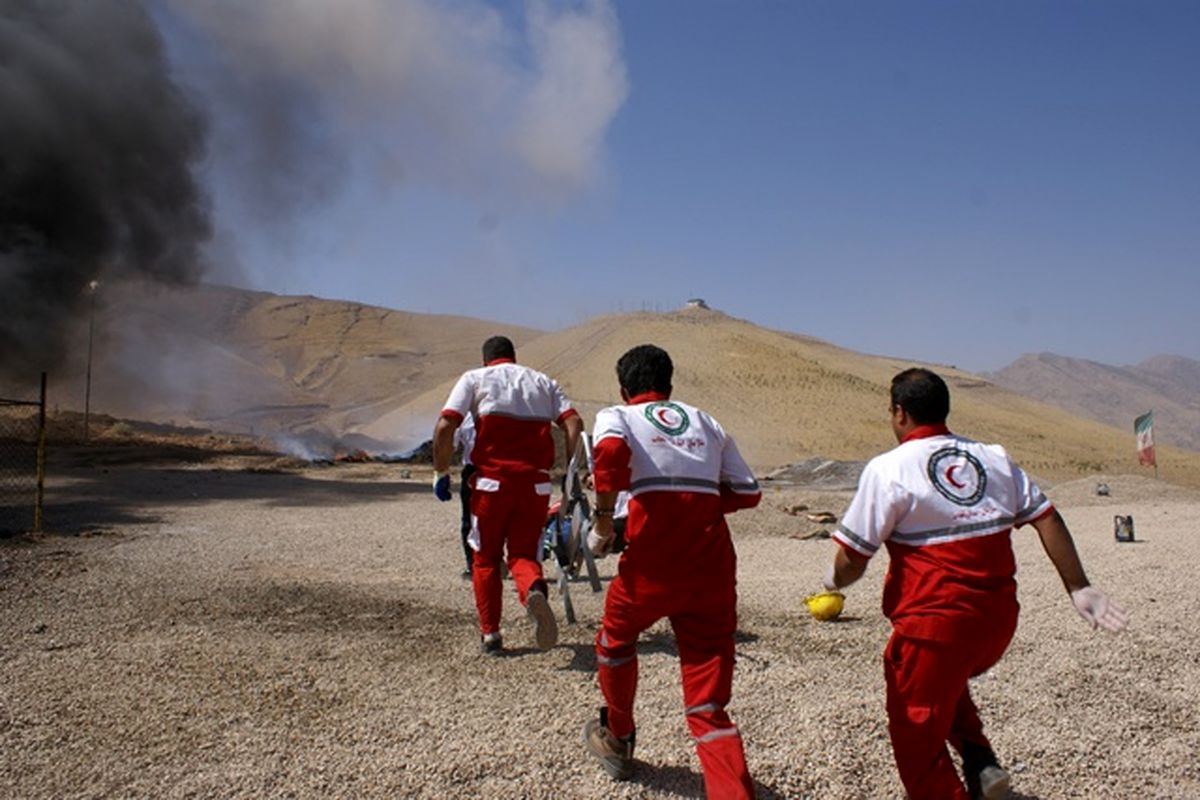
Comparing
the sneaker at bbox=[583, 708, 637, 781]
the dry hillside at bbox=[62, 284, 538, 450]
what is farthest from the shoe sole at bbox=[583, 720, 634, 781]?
the dry hillside at bbox=[62, 284, 538, 450]

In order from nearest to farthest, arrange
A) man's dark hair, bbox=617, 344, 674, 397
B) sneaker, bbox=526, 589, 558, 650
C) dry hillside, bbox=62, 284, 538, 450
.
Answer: man's dark hair, bbox=617, 344, 674, 397, sneaker, bbox=526, 589, 558, 650, dry hillside, bbox=62, 284, 538, 450

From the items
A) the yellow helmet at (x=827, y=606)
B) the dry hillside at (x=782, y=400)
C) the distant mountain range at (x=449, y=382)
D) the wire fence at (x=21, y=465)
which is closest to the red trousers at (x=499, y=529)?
the yellow helmet at (x=827, y=606)

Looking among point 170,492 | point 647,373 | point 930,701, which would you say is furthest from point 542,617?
point 170,492

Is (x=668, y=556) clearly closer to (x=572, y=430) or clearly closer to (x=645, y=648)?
(x=572, y=430)

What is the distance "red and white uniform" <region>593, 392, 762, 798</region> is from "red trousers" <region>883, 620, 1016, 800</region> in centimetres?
61

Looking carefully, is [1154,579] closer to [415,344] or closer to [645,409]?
[645,409]

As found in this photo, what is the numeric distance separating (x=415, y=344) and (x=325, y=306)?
64.8 feet

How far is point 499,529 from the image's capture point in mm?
5477

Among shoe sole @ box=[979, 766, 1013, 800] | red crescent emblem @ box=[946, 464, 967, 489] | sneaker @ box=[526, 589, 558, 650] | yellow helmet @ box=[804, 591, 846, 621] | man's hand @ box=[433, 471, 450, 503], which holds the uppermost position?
red crescent emblem @ box=[946, 464, 967, 489]

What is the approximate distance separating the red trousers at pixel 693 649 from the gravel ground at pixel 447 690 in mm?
434

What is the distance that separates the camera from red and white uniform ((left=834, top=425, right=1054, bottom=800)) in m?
3.09

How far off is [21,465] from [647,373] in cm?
2259

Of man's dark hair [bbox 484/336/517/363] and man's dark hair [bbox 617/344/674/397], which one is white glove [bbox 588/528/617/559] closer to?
man's dark hair [bbox 617/344/674/397]

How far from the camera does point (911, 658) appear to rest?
123 inches
